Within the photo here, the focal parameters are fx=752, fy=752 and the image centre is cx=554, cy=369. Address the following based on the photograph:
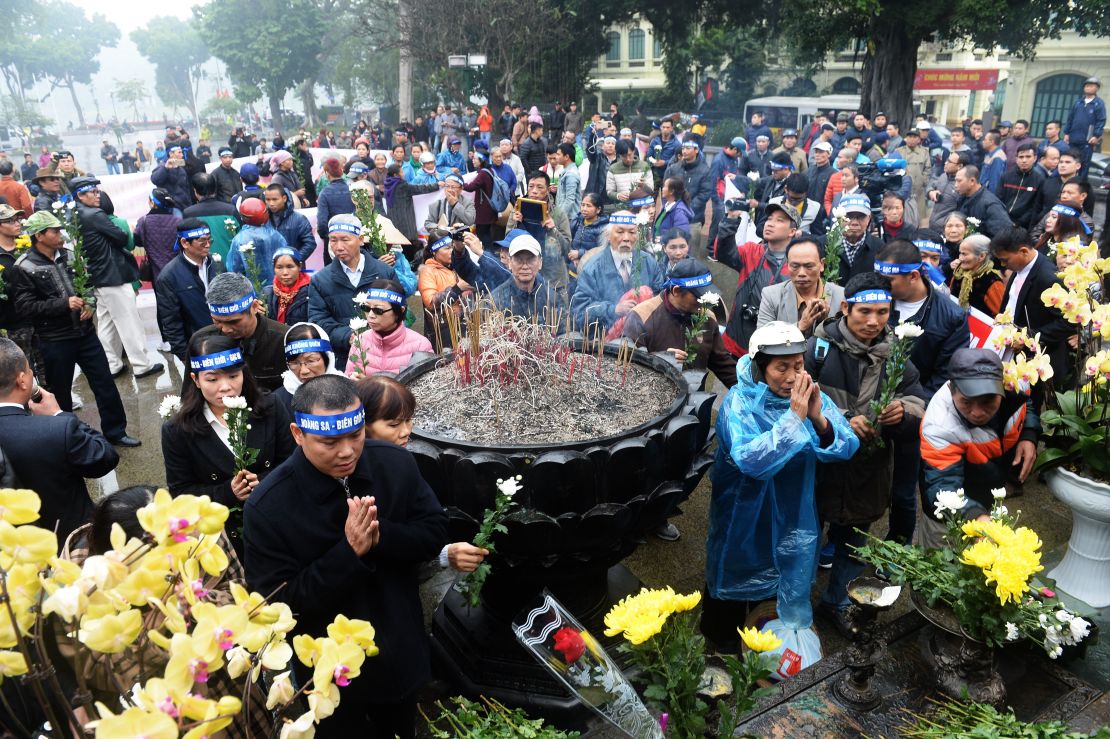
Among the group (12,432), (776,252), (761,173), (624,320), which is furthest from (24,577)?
(761,173)

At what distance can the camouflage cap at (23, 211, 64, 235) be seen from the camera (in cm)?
501

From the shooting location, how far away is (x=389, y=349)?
421 cm

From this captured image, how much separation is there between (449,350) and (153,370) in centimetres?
448

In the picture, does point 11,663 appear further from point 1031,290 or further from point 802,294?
point 1031,290

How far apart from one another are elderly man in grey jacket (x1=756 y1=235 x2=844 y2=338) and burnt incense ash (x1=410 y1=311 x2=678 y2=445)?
107cm

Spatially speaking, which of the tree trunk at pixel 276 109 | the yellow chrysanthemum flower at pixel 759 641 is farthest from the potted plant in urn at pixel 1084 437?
the tree trunk at pixel 276 109

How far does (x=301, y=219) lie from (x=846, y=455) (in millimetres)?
5239

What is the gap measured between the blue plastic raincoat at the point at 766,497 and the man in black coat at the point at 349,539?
134 centimetres

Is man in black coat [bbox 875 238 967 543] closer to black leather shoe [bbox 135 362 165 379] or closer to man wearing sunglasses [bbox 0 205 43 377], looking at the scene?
Answer: man wearing sunglasses [bbox 0 205 43 377]

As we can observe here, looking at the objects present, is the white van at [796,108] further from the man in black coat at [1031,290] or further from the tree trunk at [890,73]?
the man in black coat at [1031,290]

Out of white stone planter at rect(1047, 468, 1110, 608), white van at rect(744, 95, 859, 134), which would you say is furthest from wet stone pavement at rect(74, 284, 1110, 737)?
white van at rect(744, 95, 859, 134)

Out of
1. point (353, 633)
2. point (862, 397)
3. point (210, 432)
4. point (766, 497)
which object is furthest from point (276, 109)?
point (353, 633)

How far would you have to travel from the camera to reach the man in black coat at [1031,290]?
4594mm

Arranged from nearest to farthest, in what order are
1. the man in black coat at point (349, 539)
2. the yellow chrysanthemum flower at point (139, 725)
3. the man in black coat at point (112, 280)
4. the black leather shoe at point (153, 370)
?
1. the yellow chrysanthemum flower at point (139, 725)
2. the man in black coat at point (349, 539)
3. the man in black coat at point (112, 280)
4. the black leather shoe at point (153, 370)
